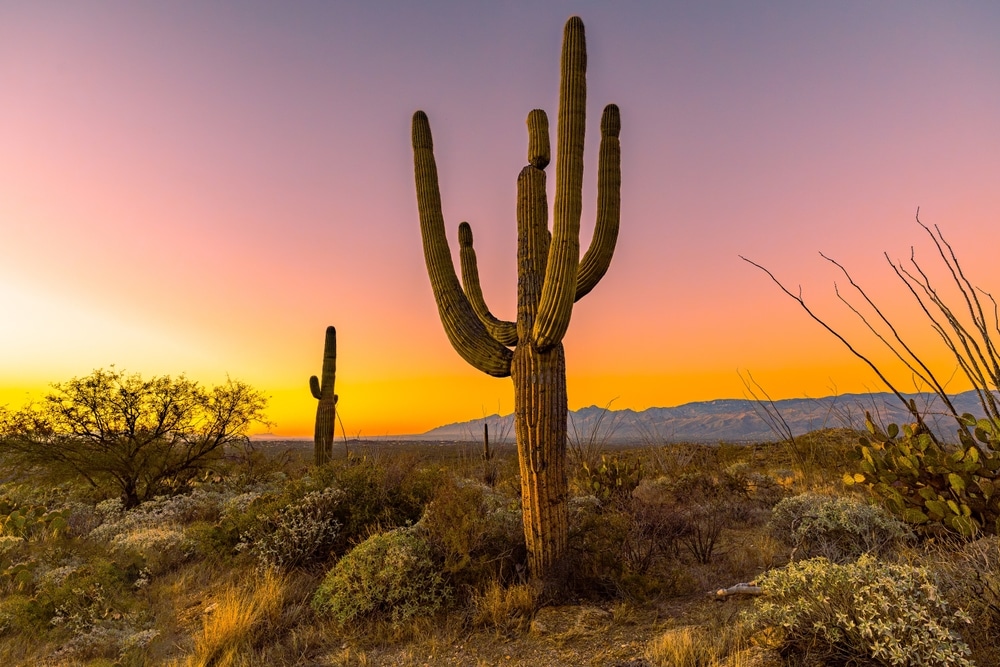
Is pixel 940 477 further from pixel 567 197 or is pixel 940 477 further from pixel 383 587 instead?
pixel 383 587

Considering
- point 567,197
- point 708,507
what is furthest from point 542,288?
point 708,507

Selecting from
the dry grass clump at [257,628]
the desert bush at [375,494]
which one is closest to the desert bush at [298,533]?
the desert bush at [375,494]

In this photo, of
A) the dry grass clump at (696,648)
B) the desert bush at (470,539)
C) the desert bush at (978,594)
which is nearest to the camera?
the desert bush at (978,594)

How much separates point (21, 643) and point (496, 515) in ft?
17.4

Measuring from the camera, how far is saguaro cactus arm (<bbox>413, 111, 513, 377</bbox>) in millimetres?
6680

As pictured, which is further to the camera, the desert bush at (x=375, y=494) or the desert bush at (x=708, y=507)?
the desert bush at (x=375, y=494)

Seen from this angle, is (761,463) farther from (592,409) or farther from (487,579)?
(592,409)

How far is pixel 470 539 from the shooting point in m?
6.17

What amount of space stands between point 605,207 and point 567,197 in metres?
1.34

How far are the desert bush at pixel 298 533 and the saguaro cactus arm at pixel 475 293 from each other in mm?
3329

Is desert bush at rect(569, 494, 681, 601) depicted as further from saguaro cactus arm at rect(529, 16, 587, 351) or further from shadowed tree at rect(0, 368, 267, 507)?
shadowed tree at rect(0, 368, 267, 507)

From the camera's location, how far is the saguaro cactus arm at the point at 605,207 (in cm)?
704

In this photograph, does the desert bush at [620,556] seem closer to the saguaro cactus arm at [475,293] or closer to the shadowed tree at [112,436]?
the saguaro cactus arm at [475,293]

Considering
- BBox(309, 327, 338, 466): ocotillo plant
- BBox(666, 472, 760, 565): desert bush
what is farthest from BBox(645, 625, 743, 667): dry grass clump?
BBox(309, 327, 338, 466): ocotillo plant
